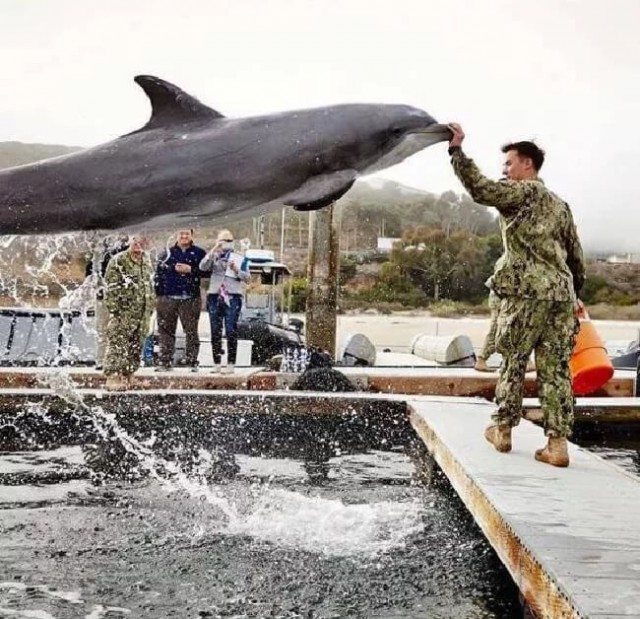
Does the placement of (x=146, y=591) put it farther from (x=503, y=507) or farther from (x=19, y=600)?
(x=503, y=507)

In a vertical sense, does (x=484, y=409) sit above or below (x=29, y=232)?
below

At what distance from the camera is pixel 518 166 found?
620cm

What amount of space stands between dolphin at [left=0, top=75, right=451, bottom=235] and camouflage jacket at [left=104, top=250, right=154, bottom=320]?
5.46 metres

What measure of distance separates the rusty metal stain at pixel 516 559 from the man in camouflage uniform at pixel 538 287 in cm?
79

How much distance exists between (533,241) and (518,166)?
0.61 meters

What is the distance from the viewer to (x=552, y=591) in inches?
148

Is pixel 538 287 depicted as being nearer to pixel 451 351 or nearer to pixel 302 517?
pixel 302 517

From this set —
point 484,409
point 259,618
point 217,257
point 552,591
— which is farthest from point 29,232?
point 217,257

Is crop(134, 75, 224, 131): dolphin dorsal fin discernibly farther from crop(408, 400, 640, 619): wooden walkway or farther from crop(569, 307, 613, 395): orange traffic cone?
crop(569, 307, 613, 395): orange traffic cone

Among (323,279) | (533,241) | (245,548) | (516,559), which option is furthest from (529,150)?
(323,279)

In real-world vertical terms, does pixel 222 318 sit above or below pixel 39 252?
below

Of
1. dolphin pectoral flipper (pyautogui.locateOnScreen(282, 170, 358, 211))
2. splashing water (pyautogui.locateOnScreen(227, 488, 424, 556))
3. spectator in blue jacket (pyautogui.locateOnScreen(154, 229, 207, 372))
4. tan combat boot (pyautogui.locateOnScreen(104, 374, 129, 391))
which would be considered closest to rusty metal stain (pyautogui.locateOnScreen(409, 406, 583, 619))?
splashing water (pyautogui.locateOnScreen(227, 488, 424, 556))

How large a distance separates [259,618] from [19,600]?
136cm

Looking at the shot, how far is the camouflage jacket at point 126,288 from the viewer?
1027 centimetres
